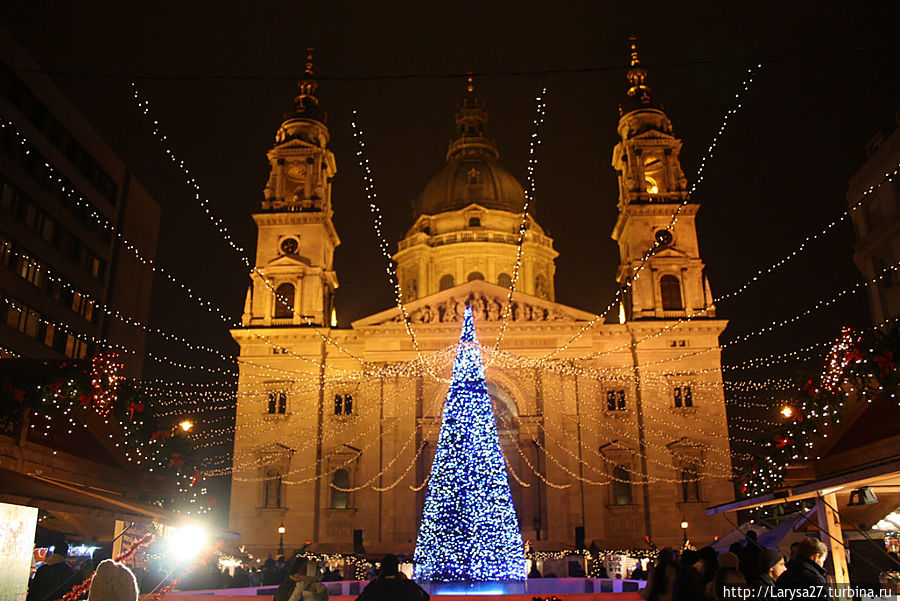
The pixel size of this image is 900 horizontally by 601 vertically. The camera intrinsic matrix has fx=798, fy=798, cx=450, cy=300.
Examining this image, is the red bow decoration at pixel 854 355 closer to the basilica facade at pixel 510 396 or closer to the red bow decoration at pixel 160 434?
the red bow decoration at pixel 160 434

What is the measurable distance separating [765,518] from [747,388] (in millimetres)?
24003

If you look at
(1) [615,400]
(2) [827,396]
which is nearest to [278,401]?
(1) [615,400]

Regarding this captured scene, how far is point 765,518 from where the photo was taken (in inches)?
822

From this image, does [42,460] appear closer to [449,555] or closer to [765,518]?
[449,555]

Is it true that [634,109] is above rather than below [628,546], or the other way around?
above

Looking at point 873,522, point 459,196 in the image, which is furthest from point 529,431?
point 873,522

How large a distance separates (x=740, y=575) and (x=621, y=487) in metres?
34.8

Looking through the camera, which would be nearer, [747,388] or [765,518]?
[765,518]

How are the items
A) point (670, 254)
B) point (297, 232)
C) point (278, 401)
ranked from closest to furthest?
point (278, 401)
point (670, 254)
point (297, 232)

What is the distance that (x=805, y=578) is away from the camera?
313 inches

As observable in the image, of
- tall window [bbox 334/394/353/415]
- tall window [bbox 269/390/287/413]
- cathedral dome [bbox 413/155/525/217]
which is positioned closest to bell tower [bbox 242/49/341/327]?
tall window [bbox 269/390/287/413]

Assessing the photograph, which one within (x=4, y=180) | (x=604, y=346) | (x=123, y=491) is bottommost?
(x=123, y=491)

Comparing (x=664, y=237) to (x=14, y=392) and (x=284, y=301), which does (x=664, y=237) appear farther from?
(x=14, y=392)

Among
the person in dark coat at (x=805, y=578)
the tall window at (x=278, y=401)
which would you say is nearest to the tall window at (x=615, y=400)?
the tall window at (x=278, y=401)
